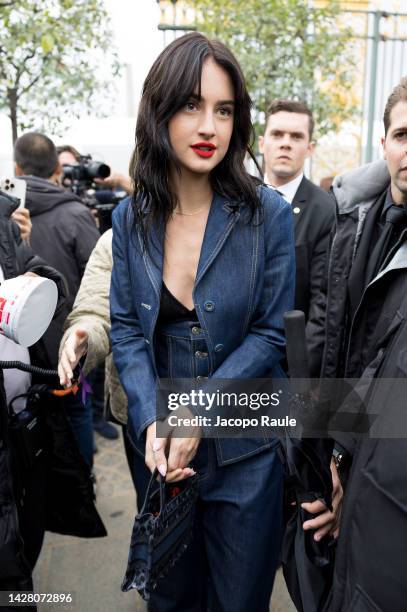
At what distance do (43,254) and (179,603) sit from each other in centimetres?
211

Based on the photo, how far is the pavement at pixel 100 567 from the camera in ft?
7.64

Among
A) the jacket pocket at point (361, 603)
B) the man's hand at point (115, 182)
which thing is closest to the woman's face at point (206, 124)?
the jacket pocket at point (361, 603)

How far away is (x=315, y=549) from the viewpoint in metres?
1.23

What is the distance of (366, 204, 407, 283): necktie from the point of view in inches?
69.1

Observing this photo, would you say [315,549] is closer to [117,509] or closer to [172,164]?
[172,164]

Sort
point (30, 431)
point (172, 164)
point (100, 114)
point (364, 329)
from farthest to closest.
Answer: point (100, 114)
point (30, 431)
point (364, 329)
point (172, 164)

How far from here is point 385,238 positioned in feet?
5.95

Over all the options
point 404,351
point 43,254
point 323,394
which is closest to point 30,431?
point 323,394

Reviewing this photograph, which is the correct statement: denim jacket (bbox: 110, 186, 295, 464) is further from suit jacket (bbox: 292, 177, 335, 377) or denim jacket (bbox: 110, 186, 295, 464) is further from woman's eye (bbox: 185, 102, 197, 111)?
suit jacket (bbox: 292, 177, 335, 377)

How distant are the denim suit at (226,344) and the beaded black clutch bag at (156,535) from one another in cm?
20

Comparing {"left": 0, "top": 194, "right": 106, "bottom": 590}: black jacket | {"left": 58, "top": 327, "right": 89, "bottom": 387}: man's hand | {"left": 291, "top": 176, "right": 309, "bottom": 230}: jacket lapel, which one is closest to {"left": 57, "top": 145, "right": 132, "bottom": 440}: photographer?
{"left": 291, "top": 176, "right": 309, "bottom": 230}: jacket lapel

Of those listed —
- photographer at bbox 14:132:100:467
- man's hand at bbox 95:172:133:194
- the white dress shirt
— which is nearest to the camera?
the white dress shirt

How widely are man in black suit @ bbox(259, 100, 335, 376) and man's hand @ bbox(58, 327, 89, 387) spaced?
43.8 inches

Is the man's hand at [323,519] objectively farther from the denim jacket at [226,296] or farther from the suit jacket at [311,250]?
the suit jacket at [311,250]
